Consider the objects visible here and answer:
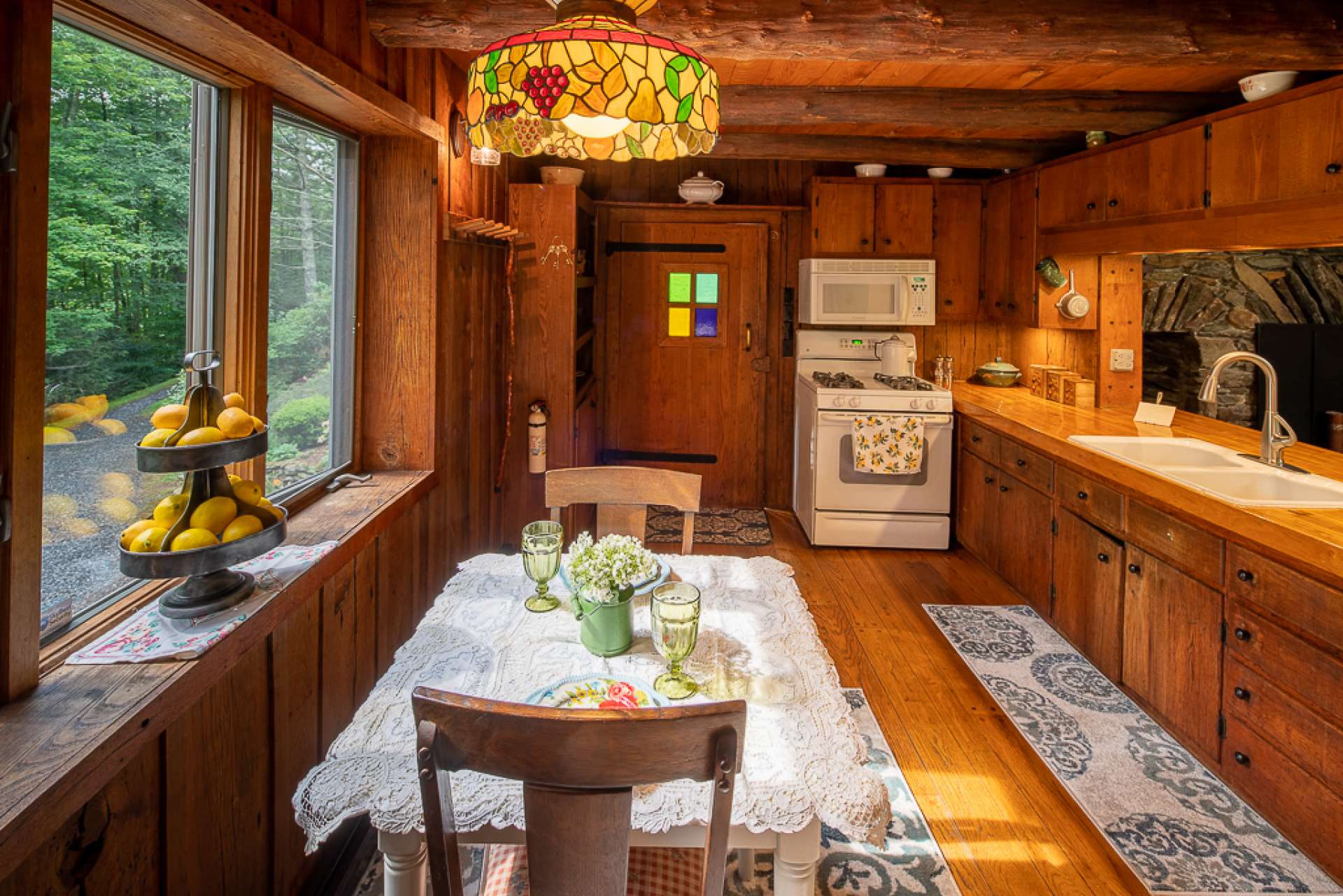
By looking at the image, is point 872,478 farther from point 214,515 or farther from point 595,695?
point 214,515

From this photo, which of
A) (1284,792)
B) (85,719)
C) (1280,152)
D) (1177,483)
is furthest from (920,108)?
(85,719)

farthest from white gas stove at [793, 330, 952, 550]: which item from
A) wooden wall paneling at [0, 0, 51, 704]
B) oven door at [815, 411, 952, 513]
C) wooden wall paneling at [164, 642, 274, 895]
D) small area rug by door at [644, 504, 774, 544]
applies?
wooden wall paneling at [0, 0, 51, 704]

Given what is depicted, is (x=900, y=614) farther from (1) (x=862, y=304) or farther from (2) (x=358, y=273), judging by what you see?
(2) (x=358, y=273)

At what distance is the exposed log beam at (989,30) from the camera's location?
2303mm

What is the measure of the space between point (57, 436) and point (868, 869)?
193 centimetres

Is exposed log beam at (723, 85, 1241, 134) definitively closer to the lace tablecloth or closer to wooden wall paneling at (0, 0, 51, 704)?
the lace tablecloth

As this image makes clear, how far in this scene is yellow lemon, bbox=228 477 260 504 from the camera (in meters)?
1.46

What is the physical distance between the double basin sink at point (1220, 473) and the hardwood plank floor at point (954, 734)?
0.94 metres

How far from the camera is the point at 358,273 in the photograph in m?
2.48

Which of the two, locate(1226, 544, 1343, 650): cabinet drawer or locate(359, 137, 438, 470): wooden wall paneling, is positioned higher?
locate(359, 137, 438, 470): wooden wall paneling

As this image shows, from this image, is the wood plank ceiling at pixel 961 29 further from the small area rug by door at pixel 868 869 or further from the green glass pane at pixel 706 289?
the green glass pane at pixel 706 289

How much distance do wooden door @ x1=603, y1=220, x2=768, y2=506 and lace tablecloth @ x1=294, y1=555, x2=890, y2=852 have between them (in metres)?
3.39

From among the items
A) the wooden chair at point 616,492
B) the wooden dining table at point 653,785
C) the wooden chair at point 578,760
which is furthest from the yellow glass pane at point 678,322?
the wooden chair at point 578,760

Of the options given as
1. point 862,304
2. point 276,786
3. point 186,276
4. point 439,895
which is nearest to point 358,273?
point 186,276
